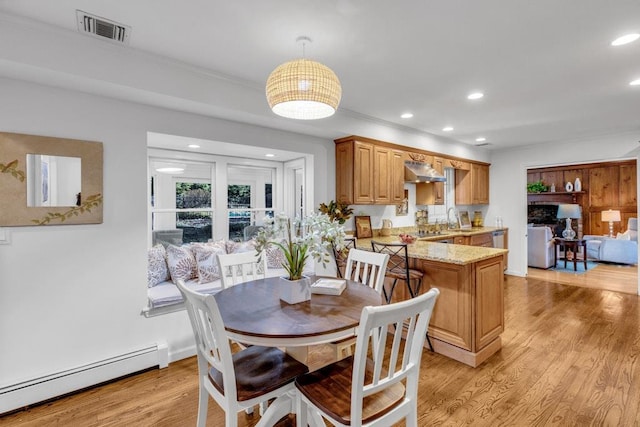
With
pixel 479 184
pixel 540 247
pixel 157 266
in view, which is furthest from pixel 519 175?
pixel 157 266

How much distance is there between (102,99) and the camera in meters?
2.49

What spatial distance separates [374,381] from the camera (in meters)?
1.38

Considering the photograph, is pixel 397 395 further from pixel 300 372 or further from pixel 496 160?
pixel 496 160

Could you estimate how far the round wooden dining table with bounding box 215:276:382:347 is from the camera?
4.98 ft

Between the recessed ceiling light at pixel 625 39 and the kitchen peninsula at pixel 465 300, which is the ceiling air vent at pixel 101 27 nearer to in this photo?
the kitchen peninsula at pixel 465 300

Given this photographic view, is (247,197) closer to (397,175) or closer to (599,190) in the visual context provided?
(397,175)

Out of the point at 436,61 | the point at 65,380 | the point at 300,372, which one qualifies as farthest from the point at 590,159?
the point at 65,380

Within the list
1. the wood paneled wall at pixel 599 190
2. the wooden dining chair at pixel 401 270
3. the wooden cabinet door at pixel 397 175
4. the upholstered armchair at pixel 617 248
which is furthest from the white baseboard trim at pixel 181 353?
the wood paneled wall at pixel 599 190

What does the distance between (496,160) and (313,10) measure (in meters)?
5.82

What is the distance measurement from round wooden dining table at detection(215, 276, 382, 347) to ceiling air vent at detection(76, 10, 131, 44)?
1865 mm

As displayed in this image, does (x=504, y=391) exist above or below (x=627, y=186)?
below

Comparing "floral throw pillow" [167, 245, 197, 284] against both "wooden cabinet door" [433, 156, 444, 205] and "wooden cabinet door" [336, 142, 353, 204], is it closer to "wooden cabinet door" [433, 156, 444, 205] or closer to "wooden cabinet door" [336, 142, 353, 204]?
"wooden cabinet door" [336, 142, 353, 204]

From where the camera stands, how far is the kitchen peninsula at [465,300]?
110 inches

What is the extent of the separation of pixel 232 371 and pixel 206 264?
2.00 m
